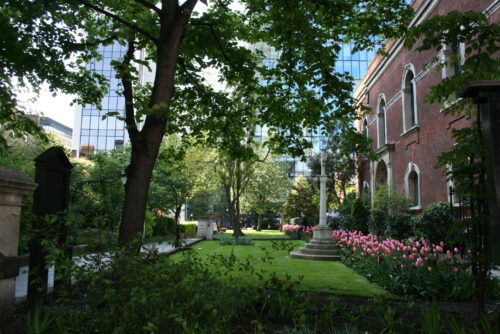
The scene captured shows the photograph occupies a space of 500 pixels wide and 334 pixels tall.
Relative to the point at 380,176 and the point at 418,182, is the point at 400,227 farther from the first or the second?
the point at 380,176

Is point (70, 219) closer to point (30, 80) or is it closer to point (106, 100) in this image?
point (30, 80)

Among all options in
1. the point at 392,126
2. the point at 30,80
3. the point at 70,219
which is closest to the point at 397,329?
the point at 70,219

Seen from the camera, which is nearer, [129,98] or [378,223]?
[129,98]

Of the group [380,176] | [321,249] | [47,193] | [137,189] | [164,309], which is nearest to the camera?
[164,309]

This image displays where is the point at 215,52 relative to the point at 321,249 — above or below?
above

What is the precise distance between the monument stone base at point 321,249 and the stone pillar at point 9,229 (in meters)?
10.8

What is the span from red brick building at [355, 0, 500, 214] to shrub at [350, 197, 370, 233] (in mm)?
1859

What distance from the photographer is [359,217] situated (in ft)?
62.5

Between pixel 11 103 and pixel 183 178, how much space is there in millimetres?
18528

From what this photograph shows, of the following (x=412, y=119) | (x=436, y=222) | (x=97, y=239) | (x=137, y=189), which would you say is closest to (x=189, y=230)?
(x=412, y=119)

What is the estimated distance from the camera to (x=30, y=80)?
9562mm

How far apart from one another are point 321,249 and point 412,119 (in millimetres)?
9102

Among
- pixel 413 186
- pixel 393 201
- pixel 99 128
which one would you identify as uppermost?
pixel 99 128

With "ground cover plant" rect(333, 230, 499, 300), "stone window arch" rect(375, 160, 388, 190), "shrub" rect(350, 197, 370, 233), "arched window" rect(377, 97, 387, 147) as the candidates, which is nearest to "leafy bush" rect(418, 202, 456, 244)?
"ground cover plant" rect(333, 230, 499, 300)
